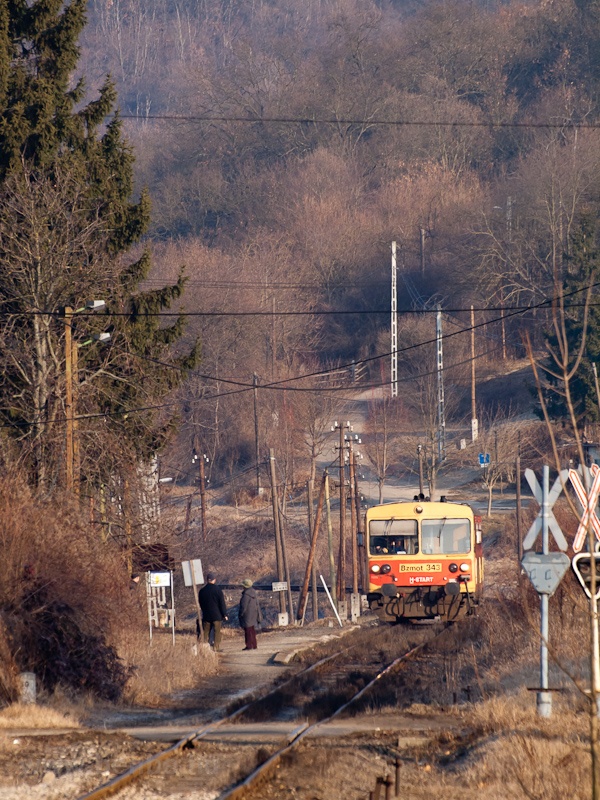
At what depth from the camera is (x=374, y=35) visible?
385 feet

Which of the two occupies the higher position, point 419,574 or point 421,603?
point 419,574

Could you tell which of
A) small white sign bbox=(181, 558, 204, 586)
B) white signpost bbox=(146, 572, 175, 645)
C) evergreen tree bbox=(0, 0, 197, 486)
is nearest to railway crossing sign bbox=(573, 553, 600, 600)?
white signpost bbox=(146, 572, 175, 645)

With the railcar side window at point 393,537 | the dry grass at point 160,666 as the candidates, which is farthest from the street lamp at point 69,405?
the railcar side window at point 393,537

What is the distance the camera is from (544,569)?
43.9ft

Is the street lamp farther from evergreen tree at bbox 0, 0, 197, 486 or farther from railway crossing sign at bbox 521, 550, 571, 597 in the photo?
railway crossing sign at bbox 521, 550, 571, 597

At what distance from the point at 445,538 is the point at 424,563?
0.73 m

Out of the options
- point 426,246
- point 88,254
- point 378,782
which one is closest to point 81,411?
point 88,254

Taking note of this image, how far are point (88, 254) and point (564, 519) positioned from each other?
41.8 feet

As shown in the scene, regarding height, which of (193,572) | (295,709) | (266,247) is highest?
(266,247)

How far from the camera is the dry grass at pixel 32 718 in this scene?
15.0 meters

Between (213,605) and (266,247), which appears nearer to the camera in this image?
(213,605)

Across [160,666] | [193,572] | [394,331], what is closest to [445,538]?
[193,572]

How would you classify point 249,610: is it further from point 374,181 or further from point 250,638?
point 374,181

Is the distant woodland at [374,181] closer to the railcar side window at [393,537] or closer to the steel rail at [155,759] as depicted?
the railcar side window at [393,537]
